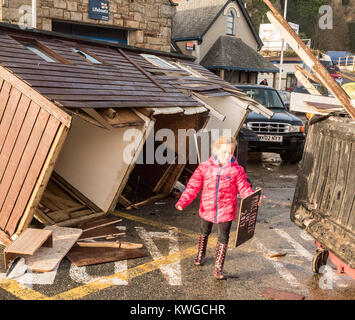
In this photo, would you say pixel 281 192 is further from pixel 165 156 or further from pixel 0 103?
pixel 0 103

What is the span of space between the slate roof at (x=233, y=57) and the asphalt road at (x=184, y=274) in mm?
24793

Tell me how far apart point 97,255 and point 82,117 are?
1.89 metres

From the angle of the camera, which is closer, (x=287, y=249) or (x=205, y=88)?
(x=287, y=249)

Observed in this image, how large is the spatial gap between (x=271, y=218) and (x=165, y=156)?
2.69m

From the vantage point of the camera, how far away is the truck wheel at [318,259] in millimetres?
5137

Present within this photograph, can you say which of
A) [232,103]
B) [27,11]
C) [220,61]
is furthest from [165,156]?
[220,61]

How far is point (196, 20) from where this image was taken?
32406mm

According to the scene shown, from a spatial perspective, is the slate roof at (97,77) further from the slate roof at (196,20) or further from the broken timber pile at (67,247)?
the slate roof at (196,20)

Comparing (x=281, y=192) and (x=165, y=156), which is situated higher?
(x=165, y=156)

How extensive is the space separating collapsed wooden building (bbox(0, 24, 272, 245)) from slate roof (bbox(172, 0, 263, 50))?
71.0ft

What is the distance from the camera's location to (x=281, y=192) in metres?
9.51

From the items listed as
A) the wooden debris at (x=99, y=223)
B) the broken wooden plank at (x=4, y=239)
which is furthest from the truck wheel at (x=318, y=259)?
the broken wooden plank at (x=4, y=239)

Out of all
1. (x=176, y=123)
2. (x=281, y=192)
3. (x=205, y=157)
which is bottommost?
(x=281, y=192)
